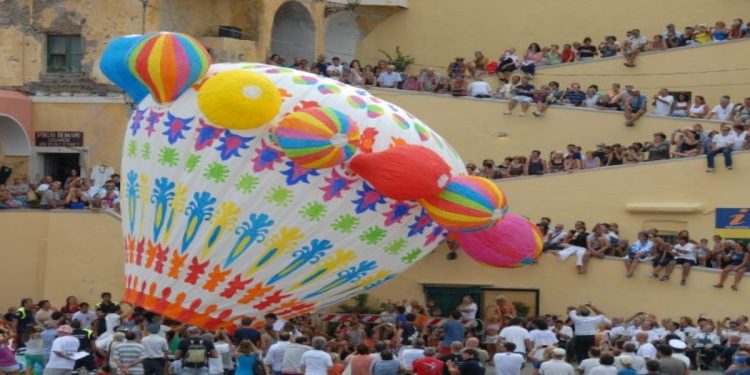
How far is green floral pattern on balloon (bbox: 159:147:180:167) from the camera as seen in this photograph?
3128 centimetres

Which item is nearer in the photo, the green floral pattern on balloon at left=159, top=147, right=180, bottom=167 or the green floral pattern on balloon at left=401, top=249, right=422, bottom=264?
the green floral pattern on balloon at left=159, top=147, right=180, bottom=167

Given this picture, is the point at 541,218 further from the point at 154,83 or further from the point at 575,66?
the point at 154,83

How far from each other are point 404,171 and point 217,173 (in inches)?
125

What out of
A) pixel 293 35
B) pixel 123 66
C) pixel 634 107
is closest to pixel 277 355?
pixel 123 66

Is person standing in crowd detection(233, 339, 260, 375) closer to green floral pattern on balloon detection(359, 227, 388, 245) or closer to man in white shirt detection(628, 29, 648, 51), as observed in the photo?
green floral pattern on balloon detection(359, 227, 388, 245)

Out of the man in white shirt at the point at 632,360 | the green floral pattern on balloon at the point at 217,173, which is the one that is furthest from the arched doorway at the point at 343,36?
the man in white shirt at the point at 632,360

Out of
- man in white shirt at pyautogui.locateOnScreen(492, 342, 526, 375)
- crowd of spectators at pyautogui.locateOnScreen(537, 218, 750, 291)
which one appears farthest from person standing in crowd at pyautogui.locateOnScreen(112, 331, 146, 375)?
crowd of spectators at pyautogui.locateOnScreen(537, 218, 750, 291)

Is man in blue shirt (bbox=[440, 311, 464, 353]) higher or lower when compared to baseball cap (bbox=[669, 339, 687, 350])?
lower

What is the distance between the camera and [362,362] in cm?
2584

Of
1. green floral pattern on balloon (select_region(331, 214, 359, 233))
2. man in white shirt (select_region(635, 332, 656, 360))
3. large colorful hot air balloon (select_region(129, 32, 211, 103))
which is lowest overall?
man in white shirt (select_region(635, 332, 656, 360))

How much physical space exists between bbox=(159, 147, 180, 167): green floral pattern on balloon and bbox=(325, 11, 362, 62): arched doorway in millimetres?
15681

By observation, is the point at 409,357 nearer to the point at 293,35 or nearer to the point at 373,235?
the point at 373,235

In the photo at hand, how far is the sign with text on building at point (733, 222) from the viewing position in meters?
35.8

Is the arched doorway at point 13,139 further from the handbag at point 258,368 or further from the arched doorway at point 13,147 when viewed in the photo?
the handbag at point 258,368
